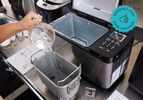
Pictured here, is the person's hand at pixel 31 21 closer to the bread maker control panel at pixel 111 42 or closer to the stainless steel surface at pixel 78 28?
the stainless steel surface at pixel 78 28

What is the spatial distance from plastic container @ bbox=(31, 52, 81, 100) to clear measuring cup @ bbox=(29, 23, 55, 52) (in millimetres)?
56

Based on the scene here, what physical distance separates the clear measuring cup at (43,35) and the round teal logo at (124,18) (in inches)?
11.4

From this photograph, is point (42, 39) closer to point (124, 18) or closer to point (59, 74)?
point (59, 74)

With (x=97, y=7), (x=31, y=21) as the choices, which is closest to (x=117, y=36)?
(x=97, y=7)

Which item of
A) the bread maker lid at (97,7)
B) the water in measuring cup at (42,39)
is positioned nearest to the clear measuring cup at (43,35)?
the water in measuring cup at (42,39)

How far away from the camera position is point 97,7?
84 cm

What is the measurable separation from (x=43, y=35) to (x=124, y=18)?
1.22 ft

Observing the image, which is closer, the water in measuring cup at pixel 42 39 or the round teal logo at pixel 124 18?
the round teal logo at pixel 124 18

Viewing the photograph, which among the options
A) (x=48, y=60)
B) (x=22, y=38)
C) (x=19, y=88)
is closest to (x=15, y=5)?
(x=22, y=38)

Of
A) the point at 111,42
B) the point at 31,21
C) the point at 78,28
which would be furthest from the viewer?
the point at 78,28

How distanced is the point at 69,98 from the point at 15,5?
1.06 metres

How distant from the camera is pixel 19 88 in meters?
1.58

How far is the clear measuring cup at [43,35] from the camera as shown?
754mm

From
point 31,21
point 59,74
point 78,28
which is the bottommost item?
point 59,74
